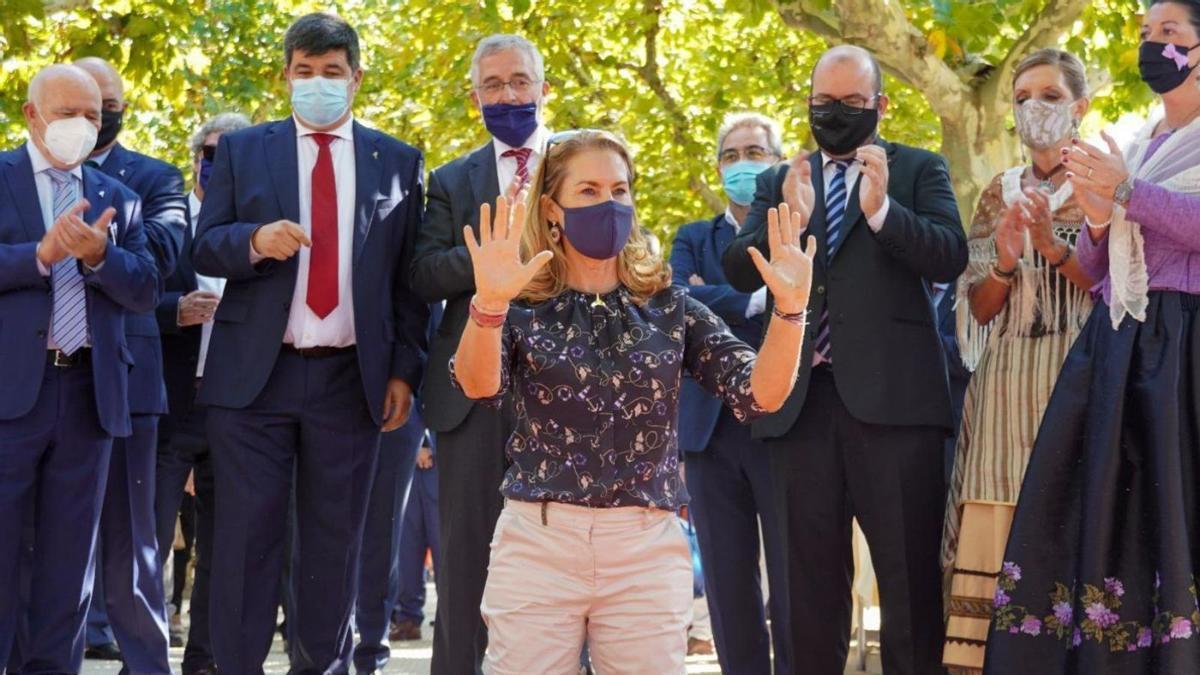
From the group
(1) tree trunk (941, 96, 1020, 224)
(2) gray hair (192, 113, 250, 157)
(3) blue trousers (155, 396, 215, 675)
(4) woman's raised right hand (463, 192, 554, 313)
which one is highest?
(1) tree trunk (941, 96, 1020, 224)

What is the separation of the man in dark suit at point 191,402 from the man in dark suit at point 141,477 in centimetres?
36

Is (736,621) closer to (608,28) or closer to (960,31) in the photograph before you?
(960,31)

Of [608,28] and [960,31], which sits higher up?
[608,28]

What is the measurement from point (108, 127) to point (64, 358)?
148 centimetres

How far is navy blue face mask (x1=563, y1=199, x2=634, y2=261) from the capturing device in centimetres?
553

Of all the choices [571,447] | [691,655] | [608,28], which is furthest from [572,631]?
[608,28]

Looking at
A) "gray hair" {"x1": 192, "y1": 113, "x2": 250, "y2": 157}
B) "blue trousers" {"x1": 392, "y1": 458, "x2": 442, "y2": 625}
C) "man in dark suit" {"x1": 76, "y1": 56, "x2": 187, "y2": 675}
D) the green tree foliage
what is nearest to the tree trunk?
the green tree foliage

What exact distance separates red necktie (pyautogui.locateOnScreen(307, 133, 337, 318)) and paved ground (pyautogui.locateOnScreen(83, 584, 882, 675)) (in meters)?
2.99

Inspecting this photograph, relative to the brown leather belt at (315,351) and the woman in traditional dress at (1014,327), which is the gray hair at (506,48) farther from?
the woman in traditional dress at (1014,327)

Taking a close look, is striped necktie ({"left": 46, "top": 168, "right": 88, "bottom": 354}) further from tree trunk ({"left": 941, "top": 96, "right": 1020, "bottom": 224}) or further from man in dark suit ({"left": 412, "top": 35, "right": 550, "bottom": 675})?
tree trunk ({"left": 941, "top": 96, "right": 1020, "bottom": 224})

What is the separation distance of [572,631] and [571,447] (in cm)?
54

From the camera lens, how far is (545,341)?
554cm

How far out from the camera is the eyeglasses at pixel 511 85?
7.68m

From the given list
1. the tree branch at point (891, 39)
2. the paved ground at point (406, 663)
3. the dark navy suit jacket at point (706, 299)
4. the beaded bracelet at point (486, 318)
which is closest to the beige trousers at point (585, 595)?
the beaded bracelet at point (486, 318)
